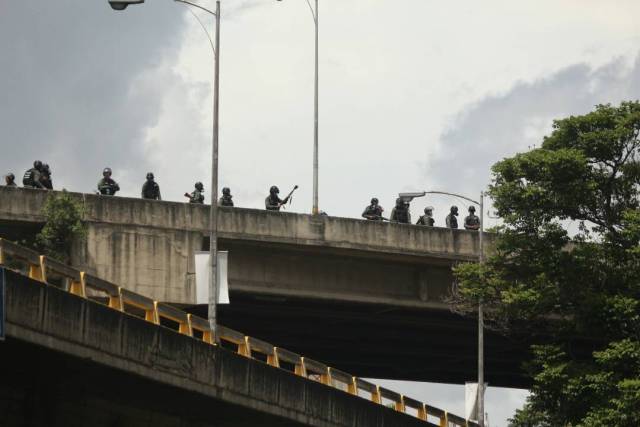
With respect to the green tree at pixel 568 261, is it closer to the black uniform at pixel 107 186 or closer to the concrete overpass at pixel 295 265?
the concrete overpass at pixel 295 265

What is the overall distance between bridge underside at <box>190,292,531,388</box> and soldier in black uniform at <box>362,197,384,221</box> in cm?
287

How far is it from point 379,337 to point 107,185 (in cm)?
1713

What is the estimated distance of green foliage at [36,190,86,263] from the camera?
46.8 m

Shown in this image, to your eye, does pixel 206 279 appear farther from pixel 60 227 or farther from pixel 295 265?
pixel 295 265

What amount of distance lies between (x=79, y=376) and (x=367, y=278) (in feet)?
70.8

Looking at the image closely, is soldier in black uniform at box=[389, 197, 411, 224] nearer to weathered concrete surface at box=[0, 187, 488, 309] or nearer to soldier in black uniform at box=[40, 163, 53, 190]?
weathered concrete surface at box=[0, 187, 488, 309]

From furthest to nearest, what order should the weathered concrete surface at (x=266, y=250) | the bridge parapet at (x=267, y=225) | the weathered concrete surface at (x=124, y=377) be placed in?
the weathered concrete surface at (x=266, y=250)
the bridge parapet at (x=267, y=225)
the weathered concrete surface at (x=124, y=377)

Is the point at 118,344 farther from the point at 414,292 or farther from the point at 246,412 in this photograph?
the point at 414,292

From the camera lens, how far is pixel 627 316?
47406mm

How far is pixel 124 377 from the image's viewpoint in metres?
34.2

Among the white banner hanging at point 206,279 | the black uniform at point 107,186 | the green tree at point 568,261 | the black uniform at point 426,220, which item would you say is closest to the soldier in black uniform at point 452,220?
the black uniform at point 426,220

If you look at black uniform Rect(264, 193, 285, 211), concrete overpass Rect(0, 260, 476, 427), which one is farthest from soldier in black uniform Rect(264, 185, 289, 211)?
concrete overpass Rect(0, 260, 476, 427)

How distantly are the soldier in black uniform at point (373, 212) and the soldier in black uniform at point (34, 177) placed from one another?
473 inches

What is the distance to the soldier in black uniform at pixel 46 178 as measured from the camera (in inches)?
1870
